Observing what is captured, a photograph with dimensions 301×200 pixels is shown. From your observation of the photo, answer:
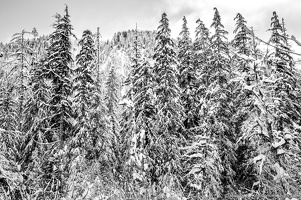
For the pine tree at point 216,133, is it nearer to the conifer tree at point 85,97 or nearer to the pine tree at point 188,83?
the pine tree at point 188,83

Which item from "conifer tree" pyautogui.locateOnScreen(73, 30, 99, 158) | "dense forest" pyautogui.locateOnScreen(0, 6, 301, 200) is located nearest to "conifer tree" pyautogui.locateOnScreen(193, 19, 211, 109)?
"dense forest" pyautogui.locateOnScreen(0, 6, 301, 200)

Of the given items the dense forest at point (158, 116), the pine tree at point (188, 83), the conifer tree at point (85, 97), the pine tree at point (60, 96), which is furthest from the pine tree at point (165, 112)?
the pine tree at point (60, 96)

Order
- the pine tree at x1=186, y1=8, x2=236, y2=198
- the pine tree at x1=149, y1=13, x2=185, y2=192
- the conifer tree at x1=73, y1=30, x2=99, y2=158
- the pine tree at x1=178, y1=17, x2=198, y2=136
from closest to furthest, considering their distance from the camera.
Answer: the pine tree at x1=186, y1=8, x2=236, y2=198 → the pine tree at x1=149, y1=13, x2=185, y2=192 → the conifer tree at x1=73, y1=30, x2=99, y2=158 → the pine tree at x1=178, y1=17, x2=198, y2=136

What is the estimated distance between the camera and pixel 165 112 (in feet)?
67.7

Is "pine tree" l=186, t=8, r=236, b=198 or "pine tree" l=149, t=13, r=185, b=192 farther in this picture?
"pine tree" l=149, t=13, r=185, b=192

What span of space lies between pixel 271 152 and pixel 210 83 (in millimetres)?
11429

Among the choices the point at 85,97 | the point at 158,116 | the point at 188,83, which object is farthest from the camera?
the point at 188,83

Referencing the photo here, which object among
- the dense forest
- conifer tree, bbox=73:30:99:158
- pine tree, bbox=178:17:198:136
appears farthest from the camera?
pine tree, bbox=178:17:198:136

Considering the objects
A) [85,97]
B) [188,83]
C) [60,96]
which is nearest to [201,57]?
[188,83]

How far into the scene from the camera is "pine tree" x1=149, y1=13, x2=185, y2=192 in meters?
19.6

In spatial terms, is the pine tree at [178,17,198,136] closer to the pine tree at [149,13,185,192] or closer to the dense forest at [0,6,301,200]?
the dense forest at [0,6,301,200]

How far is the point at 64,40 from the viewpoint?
64.6 feet

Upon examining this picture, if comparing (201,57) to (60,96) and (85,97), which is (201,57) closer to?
(85,97)

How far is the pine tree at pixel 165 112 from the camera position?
1961 centimetres
